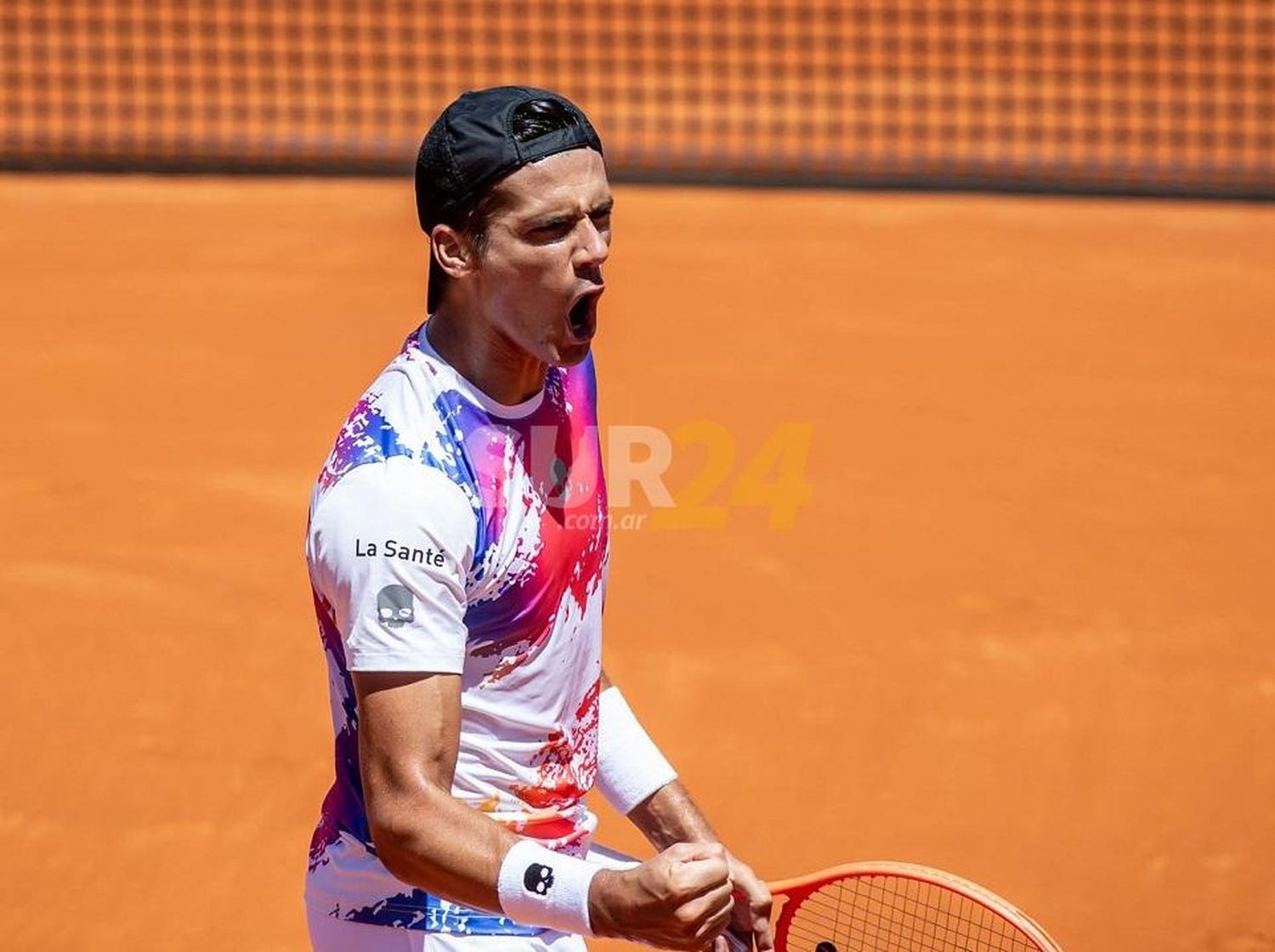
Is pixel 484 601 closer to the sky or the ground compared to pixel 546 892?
closer to the sky

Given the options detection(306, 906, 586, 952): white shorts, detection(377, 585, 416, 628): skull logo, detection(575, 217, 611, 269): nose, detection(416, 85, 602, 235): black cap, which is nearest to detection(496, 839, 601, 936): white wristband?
detection(306, 906, 586, 952): white shorts

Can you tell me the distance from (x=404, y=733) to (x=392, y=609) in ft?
0.61

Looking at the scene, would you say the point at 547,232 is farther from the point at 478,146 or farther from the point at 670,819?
the point at 670,819

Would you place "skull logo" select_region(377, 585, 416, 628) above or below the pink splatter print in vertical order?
above

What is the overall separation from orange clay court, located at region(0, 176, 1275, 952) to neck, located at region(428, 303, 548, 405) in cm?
309

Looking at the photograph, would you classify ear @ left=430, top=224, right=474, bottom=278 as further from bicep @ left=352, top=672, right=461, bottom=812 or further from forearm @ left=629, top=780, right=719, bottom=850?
forearm @ left=629, top=780, right=719, bottom=850

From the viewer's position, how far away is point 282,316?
10.6 meters

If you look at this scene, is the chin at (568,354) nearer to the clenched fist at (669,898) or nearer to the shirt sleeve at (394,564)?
→ the shirt sleeve at (394,564)

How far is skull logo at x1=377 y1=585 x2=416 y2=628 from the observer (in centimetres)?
298

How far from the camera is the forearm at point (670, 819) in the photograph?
149 inches

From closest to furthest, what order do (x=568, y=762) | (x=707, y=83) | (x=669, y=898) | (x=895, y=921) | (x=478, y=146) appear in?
1. (x=669, y=898)
2. (x=478, y=146)
3. (x=568, y=762)
4. (x=895, y=921)
5. (x=707, y=83)

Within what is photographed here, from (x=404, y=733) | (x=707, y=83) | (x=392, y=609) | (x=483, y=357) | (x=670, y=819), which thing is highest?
Result: (x=483, y=357)

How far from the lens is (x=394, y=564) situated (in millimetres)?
2998

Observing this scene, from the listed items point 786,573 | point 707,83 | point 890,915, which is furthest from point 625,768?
point 707,83
